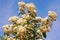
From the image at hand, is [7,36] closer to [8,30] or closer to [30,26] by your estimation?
[8,30]

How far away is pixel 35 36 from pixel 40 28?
1.26ft

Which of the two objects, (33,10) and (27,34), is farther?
(33,10)

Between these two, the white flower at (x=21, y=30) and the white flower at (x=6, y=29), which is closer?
the white flower at (x=21, y=30)

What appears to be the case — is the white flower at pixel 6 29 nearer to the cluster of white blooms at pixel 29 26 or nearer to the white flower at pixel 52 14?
the cluster of white blooms at pixel 29 26

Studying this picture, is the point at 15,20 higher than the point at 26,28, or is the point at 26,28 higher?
the point at 15,20

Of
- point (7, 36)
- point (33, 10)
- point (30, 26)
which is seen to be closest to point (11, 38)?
point (7, 36)

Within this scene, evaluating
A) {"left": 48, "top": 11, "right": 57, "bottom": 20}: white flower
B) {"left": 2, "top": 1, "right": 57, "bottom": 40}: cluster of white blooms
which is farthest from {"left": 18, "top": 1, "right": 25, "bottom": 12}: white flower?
{"left": 48, "top": 11, "right": 57, "bottom": 20}: white flower

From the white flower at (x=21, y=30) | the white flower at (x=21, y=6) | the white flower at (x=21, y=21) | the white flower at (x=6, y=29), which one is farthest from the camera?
the white flower at (x=21, y=6)

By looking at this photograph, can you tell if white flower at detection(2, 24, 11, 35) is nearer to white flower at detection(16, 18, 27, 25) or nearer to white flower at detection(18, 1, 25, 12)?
white flower at detection(16, 18, 27, 25)

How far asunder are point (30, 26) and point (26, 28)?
34 centimetres

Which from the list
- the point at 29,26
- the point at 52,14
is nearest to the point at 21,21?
the point at 29,26

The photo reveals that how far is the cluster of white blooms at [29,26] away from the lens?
8.54 metres

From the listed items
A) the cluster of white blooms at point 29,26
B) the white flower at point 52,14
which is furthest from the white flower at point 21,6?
the white flower at point 52,14

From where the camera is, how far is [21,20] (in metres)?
8.82
